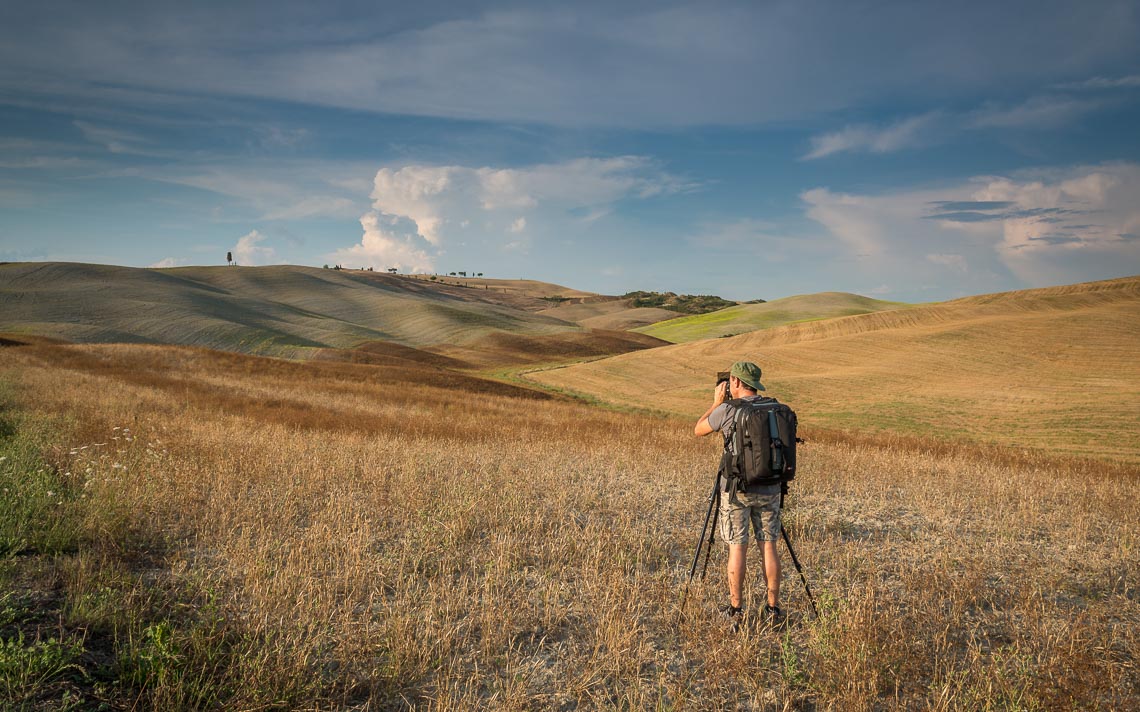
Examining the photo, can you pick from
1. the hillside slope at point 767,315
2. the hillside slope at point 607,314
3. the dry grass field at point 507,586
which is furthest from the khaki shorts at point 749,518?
the hillside slope at point 607,314

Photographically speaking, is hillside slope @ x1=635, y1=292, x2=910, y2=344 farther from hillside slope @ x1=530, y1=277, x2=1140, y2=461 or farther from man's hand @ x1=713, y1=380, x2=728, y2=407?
man's hand @ x1=713, y1=380, x2=728, y2=407

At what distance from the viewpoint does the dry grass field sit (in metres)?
4.36

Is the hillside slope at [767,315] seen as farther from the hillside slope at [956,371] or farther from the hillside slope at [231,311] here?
the hillside slope at [956,371]

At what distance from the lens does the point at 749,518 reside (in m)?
5.70

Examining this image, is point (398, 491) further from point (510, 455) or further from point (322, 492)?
point (510, 455)

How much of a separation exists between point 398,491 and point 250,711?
542 cm

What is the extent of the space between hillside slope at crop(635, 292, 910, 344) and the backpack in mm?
96123

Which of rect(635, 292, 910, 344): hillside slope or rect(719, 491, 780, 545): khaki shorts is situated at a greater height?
rect(635, 292, 910, 344): hillside slope

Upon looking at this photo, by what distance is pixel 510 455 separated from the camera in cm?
1357

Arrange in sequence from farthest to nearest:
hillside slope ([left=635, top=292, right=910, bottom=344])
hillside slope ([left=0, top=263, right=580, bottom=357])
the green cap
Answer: hillside slope ([left=635, top=292, right=910, bottom=344]), hillside slope ([left=0, top=263, right=580, bottom=357]), the green cap

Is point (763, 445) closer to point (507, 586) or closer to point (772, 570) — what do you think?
point (772, 570)

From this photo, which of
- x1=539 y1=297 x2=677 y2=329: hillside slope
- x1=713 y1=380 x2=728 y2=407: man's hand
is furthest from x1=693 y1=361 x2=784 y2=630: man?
x1=539 y1=297 x2=677 y2=329: hillside slope

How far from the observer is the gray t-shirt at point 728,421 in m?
5.54

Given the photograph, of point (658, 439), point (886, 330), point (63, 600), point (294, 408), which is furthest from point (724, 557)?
point (886, 330)
